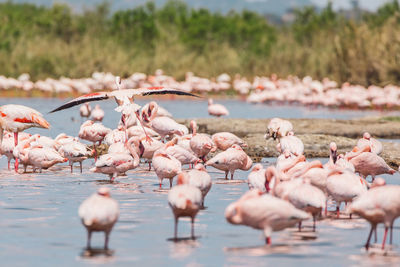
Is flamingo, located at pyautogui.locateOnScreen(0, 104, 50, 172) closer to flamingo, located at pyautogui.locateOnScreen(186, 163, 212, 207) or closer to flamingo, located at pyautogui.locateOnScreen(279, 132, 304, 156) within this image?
flamingo, located at pyautogui.locateOnScreen(279, 132, 304, 156)

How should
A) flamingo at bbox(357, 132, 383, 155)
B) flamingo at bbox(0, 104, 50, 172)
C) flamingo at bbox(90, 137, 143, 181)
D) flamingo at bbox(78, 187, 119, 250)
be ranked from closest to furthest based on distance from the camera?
flamingo at bbox(78, 187, 119, 250)
flamingo at bbox(90, 137, 143, 181)
flamingo at bbox(357, 132, 383, 155)
flamingo at bbox(0, 104, 50, 172)

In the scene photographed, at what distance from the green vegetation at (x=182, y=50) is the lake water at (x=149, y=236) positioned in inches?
1031

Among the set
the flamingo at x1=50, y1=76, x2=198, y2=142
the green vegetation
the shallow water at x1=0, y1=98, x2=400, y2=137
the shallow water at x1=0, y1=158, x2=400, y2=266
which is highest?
the green vegetation

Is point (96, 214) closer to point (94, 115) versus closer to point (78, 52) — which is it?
point (94, 115)

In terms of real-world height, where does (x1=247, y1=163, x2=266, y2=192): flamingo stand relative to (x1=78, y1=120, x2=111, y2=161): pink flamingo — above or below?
below

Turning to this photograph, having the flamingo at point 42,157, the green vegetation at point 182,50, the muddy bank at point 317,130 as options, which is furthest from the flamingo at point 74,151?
the green vegetation at point 182,50

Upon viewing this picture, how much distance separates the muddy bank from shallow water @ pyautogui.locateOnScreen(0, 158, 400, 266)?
6464 millimetres

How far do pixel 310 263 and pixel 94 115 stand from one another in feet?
58.7

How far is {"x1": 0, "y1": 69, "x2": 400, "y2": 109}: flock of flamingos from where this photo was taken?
113 ft

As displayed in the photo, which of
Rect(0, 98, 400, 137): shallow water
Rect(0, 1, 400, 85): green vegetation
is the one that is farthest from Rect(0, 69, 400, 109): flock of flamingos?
Rect(0, 1, 400, 85): green vegetation

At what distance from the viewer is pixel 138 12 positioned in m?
61.4

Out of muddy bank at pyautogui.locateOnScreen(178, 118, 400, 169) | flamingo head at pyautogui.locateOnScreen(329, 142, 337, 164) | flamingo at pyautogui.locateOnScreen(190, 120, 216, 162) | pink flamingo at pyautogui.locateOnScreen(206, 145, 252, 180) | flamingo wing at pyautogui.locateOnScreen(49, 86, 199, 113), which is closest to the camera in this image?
flamingo head at pyautogui.locateOnScreen(329, 142, 337, 164)

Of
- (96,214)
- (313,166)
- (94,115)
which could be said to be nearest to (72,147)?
(313,166)

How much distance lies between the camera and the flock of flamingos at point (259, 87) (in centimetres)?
3444
